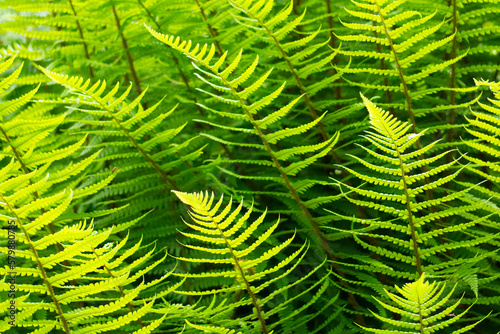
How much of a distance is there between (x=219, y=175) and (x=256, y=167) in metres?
0.10

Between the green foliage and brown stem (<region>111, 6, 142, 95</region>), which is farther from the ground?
brown stem (<region>111, 6, 142, 95</region>)

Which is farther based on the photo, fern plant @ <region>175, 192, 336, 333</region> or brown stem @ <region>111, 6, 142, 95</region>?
brown stem @ <region>111, 6, 142, 95</region>

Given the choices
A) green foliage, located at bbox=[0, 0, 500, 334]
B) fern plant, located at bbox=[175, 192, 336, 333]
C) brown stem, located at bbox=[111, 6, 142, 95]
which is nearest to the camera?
fern plant, located at bbox=[175, 192, 336, 333]

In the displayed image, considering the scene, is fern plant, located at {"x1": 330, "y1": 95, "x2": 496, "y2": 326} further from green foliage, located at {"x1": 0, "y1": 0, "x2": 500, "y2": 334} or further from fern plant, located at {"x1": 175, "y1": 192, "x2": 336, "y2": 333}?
fern plant, located at {"x1": 175, "y1": 192, "x2": 336, "y2": 333}

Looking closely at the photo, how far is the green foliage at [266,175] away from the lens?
2.68ft

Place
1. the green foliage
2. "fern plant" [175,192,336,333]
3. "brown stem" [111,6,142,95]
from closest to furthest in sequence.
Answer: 1. "fern plant" [175,192,336,333]
2. the green foliage
3. "brown stem" [111,6,142,95]

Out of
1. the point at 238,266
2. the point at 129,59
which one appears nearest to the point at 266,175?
the point at 238,266

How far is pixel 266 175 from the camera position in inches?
42.8

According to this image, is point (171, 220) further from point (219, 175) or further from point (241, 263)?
point (241, 263)

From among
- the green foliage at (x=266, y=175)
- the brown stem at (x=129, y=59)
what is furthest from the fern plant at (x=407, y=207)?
the brown stem at (x=129, y=59)

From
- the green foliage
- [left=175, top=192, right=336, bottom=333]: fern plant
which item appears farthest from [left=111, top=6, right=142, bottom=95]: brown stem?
[left=175, top=192, right=336, bottom=333]: fern plant

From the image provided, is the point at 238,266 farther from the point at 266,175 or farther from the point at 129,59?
the point at 129,59

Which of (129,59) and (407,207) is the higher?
(129,59)

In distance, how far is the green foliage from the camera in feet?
2.68
